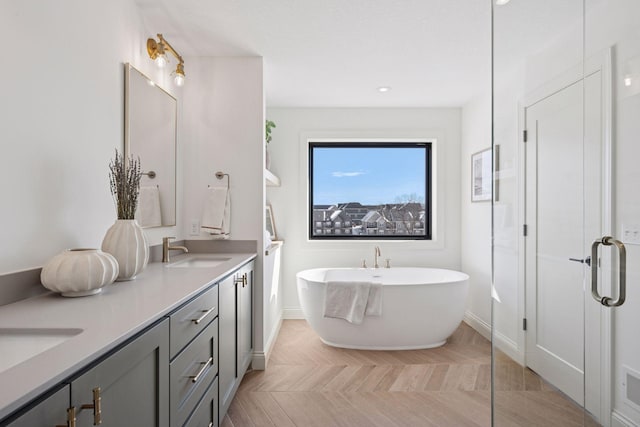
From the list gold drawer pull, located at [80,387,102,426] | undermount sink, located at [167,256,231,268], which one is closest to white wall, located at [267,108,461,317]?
undermount sink, located at [167,256,231,268]

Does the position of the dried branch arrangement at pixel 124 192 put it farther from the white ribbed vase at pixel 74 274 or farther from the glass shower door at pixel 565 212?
the glass shower door at pixel 565 212

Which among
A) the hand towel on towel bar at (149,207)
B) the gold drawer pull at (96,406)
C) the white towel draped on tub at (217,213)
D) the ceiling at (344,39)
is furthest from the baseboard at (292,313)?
the gold drawer pull at (96,406)

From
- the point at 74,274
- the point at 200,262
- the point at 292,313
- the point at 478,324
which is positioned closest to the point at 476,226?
the point at 478,324

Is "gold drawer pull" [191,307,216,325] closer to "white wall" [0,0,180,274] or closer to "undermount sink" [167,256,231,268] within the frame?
"white wall" [0,0,180,274]

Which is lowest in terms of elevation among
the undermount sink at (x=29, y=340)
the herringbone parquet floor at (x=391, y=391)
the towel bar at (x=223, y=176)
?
the herringbone parquet floor at (x=391, y=391)

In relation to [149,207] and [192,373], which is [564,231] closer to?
[192,373]

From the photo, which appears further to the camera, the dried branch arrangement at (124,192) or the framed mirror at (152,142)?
the framed mirror at (152,142)

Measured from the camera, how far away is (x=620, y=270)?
54.9 inches

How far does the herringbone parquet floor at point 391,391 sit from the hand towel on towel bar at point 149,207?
126cm

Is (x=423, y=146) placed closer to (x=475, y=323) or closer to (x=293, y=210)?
(x=293, y=210)

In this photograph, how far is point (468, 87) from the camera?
11.6 feet

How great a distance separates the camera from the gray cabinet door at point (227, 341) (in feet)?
6.39

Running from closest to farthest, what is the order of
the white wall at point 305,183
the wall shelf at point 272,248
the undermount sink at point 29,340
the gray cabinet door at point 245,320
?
the undermount sink at point 29,340
the gray cabinet door at point 245,320
the wall shelf at point 272,248
the white wall at point 305,183

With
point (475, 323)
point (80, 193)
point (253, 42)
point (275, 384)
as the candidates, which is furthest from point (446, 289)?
point (80, 193)
